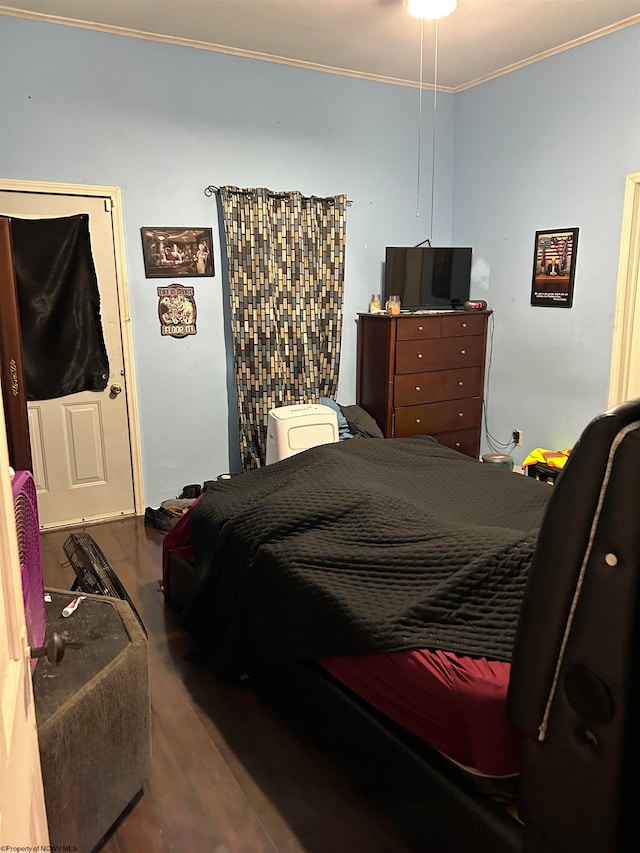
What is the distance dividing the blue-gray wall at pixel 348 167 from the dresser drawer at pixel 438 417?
0.58 feet

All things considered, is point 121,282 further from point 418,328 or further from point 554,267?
point 554,267

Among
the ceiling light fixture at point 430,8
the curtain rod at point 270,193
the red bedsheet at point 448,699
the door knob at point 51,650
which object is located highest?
the ceiling light fixture at point 430,8

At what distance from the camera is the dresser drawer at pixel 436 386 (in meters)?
4.57

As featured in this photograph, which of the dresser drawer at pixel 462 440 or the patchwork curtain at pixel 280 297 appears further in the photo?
the dresser drawer at pixel 462 440

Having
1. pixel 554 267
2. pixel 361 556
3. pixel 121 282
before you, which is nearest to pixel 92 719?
pixel 361 556

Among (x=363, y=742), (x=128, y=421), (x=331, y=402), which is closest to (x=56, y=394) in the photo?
(x=128, y=421)

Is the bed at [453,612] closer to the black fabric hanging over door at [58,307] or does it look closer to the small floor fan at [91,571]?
the small floor fan at [91,571]

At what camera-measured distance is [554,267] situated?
4.33 metres

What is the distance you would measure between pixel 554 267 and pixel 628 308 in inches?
23.8

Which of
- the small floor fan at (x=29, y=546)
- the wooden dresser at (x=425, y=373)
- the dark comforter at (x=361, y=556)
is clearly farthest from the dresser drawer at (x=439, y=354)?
the small floor fan at (x=29, y=546)

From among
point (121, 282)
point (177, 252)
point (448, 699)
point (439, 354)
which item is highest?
point (177, 252)

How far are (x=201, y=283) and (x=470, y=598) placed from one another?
310 centimetres

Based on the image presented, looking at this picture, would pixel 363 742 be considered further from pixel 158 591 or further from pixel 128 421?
pixel 128 421

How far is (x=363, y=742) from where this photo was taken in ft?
5.96
